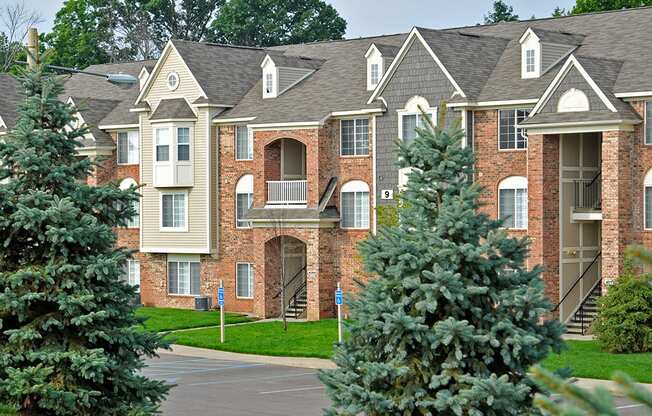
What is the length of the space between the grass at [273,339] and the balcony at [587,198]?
30.4 feet

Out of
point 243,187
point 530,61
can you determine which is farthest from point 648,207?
point 243,187

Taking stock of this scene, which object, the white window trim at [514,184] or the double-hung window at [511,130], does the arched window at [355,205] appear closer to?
Result: the white window trim at [514,184]

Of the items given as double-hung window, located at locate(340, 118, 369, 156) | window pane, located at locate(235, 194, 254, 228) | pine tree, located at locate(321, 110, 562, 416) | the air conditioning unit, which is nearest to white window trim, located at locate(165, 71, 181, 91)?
window pane, located at locate(235, 194, 254, 228)

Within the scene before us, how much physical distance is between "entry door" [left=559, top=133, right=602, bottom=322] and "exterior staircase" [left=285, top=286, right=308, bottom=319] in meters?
11.0

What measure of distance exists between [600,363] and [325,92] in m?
20.1

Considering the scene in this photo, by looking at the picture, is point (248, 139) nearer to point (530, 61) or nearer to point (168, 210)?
point (168, 210)

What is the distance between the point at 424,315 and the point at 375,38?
135 ft

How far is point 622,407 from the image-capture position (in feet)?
91.0

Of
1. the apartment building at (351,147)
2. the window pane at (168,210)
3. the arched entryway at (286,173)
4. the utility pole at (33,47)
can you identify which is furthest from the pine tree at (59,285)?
the window pane at (168,210)

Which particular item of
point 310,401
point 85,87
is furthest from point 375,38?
point 310,401

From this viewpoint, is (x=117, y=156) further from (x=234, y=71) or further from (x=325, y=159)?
(x=325, y=159)

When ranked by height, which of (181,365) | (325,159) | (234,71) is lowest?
(181,365)

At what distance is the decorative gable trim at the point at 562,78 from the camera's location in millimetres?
39906

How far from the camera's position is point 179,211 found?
177 feet
